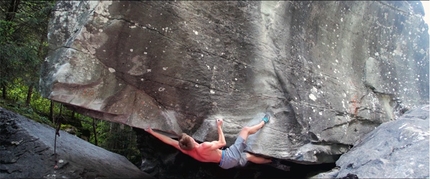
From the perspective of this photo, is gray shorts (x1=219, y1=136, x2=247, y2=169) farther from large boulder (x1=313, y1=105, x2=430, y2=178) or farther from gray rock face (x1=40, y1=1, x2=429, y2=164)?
large boulder (x1=313, y1=105, x2=430, y2=178)

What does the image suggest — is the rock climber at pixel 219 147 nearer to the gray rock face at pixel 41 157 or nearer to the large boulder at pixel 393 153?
the large boulder at pixel 393 153

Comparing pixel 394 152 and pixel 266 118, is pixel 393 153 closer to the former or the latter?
pixel 394 152

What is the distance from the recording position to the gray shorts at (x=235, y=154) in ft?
17.0

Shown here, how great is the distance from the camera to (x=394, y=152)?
499 centimetres

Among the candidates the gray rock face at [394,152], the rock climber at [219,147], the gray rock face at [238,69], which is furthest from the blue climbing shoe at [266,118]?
the gray rock face at [394,152]

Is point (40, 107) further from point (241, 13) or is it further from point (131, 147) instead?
point (241, 13)

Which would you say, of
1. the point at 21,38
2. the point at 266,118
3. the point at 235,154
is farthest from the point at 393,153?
the point at 21,38

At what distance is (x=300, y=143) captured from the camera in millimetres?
5617

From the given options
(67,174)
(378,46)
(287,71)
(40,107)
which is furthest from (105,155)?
(40,107)

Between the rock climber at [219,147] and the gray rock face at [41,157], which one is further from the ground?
the rock climber at [219,147]

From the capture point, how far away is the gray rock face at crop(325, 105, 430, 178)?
4531mm

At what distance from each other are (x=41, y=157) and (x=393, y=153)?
5.96 metres

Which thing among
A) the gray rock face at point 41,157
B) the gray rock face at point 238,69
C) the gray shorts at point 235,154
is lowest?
the gray rock face at point 41,157

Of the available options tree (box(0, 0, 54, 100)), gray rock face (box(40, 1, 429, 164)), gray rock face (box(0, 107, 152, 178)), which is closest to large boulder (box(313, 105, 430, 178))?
gray rock face (box(40, 1, 429, 164))
